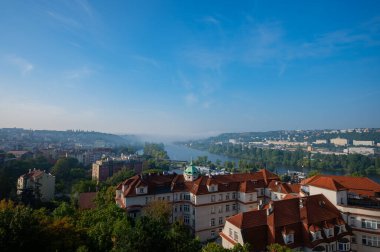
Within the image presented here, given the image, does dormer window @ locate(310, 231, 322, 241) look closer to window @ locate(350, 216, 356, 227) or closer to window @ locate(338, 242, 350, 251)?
window @ locate(338, 242, 350, 251)

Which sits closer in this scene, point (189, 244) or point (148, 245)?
point (148, 245)

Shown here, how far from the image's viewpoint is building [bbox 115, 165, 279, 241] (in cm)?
3284

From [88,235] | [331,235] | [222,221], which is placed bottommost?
[222,221]

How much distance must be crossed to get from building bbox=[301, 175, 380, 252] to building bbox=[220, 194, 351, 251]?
1.03 m

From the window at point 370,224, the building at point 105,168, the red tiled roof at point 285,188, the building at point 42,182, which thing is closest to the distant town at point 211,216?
the window at point 370,224

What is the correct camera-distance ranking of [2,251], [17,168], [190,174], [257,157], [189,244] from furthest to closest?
1. [257,157]
2. [17,168]
3. [190,174]
4. [189,244]
5. [2,251]

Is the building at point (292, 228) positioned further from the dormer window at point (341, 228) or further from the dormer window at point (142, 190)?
the dormer window at point (142, 190)

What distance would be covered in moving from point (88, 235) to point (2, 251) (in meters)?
5.04

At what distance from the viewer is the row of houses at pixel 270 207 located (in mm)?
22578

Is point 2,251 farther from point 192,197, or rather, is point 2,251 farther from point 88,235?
point 192,197

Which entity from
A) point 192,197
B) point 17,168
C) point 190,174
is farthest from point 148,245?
point 17,168

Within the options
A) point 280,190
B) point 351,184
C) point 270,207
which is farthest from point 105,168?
point 351,184

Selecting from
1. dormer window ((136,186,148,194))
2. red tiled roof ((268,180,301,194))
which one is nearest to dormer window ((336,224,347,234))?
red tiled roof ((268,180,301,194))

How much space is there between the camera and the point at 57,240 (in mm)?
17016
